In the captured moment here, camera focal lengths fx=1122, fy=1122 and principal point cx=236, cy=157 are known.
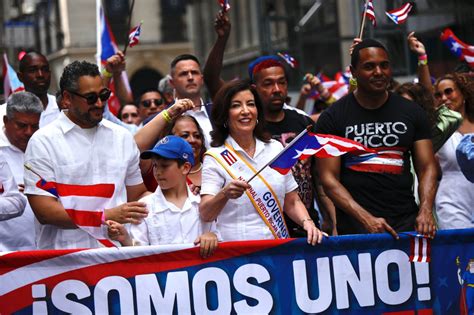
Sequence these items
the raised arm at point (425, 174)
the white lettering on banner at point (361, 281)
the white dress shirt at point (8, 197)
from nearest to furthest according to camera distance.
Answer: the white lettering on banner at point (361, 281) → the raised arm at point (425, 174) → the white dress shirt at point (8, 197)

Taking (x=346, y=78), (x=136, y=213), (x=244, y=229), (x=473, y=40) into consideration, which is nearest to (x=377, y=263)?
(x=244, y=229)

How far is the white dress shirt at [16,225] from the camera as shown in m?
7.58

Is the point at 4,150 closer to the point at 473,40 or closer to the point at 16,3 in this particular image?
the point at 473,40

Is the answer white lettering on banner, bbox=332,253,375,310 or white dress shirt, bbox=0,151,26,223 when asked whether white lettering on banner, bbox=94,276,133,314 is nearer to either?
white dress shirt, bbox=0,151,26,223

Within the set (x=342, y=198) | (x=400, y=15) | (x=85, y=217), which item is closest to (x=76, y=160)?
(x=85, y=217)

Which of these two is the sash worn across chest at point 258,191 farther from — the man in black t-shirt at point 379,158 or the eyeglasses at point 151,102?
the eyeglasses at point 151,102

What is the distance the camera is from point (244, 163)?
6.68 metres

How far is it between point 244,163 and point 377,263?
0.98 meters

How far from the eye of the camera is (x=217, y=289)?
623 centimetres

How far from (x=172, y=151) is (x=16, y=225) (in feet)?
5.36

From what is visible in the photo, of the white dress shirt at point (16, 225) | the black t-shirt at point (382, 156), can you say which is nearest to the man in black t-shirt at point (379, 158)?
the black t-shirt at point (382, 156)

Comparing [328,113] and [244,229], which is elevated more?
[328,113]

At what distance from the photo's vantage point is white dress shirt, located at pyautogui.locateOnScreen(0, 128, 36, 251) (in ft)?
24.9

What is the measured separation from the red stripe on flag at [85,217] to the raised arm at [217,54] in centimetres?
216
